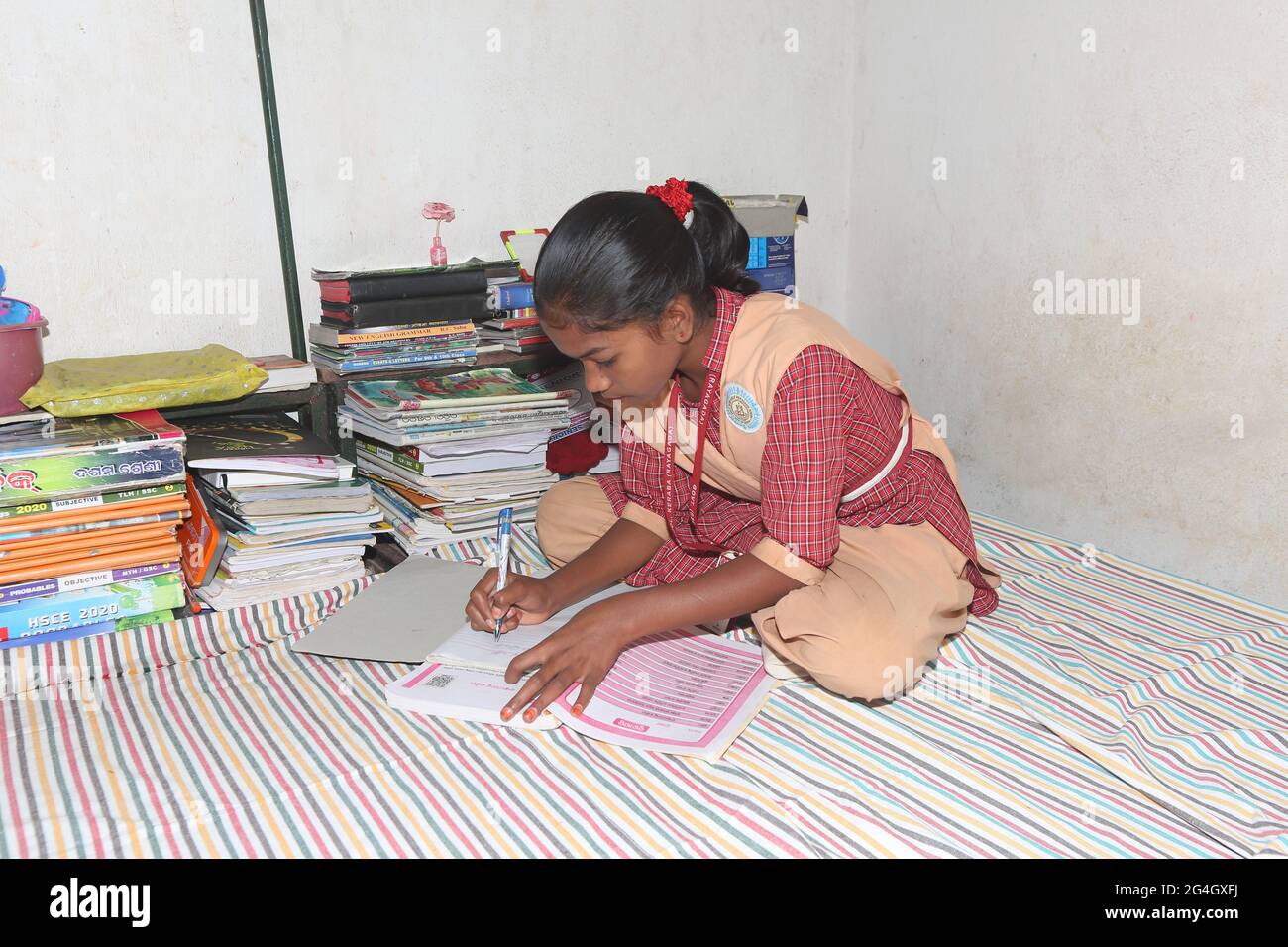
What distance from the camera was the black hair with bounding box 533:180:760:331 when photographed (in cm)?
150

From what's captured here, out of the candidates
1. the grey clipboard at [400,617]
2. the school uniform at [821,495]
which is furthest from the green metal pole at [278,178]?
the school uniform at [821,495]

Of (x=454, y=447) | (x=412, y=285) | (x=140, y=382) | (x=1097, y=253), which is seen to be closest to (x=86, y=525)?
(x=140, y=382)

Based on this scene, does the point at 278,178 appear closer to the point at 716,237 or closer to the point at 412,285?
the point at 412,285

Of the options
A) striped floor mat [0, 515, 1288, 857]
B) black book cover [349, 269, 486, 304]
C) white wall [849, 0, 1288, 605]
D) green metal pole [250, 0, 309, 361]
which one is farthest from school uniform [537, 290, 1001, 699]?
green metal pole [250, 0, 309, 361]

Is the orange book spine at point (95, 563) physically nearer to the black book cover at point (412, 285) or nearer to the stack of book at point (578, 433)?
the black book cover at point (412, 285)

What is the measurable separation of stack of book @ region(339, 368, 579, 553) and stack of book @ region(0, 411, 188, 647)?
19.4 inches

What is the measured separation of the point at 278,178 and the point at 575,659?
1.42 meters

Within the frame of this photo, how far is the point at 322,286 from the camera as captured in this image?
2.39m

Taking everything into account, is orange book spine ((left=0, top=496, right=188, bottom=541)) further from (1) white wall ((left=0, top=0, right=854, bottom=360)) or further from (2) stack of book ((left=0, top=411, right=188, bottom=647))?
(1) white wall ((left=0, top=0, right=854, bottom=360))

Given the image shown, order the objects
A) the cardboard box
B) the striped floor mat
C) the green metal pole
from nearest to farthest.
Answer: the striped floor mat → the green metal pole → the cardboard box

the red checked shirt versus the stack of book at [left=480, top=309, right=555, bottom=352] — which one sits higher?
the stack of book at [left=480, top=309, right=555, bottom=352]

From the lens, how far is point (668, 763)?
149 cm

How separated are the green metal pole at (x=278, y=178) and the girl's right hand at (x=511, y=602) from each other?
104 cm

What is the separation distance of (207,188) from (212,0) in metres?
0.38
